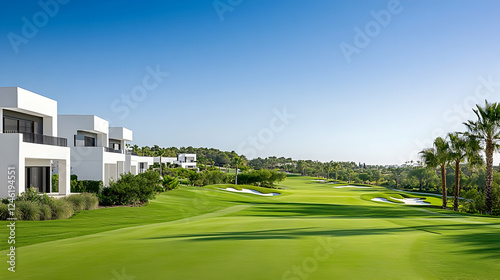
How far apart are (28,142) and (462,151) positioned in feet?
130

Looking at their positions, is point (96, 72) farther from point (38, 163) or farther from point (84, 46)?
point (38, 163)

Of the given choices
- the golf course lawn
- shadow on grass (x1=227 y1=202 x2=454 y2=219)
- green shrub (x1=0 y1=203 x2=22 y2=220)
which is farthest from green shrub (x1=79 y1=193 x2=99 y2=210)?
the golf course lawn

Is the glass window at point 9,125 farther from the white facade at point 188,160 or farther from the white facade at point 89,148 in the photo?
the white facade at point 188,160

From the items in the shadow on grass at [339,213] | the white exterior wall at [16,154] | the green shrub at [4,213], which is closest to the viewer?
the green shrub at [4,213]

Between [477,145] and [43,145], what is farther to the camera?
[477,145]

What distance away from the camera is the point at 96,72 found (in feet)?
115

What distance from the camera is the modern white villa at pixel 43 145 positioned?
2146 centimetres

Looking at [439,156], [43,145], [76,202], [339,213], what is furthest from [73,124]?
[439,156]

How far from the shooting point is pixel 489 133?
110 ft

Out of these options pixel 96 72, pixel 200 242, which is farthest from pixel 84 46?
pixel 200 242

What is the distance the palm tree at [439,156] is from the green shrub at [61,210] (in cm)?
3658

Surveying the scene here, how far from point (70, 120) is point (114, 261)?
107 ft

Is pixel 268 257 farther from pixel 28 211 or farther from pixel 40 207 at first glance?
pixel 40 207

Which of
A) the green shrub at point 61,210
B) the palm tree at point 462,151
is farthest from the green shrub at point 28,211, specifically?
the palm tree at point 462,151
